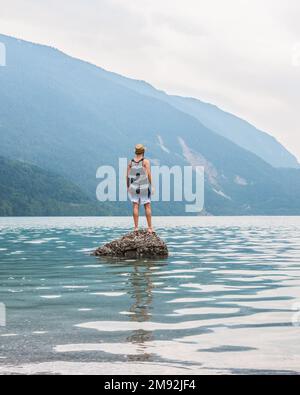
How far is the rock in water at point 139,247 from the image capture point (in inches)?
1104

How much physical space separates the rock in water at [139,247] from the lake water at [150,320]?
14.8 feet

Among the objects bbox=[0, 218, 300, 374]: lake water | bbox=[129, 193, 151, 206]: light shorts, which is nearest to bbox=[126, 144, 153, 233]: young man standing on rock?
bbox=[129, 193, 151, 206]: light shorts

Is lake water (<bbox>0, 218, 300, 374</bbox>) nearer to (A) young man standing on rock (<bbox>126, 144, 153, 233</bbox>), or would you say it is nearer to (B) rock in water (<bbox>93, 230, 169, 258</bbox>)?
(A) young man standing on rock (<bbox>126, 144, 153, 233</bbox>)

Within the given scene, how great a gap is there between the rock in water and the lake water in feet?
14.8

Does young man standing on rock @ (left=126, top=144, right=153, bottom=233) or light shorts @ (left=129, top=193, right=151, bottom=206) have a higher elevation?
young man standing on rock @ (left=126, top=144, right=153, bottom=233)

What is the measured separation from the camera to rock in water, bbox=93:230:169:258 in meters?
28.0

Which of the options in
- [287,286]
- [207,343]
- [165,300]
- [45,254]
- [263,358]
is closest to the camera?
[263,358]

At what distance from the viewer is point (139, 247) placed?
2802cm

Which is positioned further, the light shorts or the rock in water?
the rock in water
